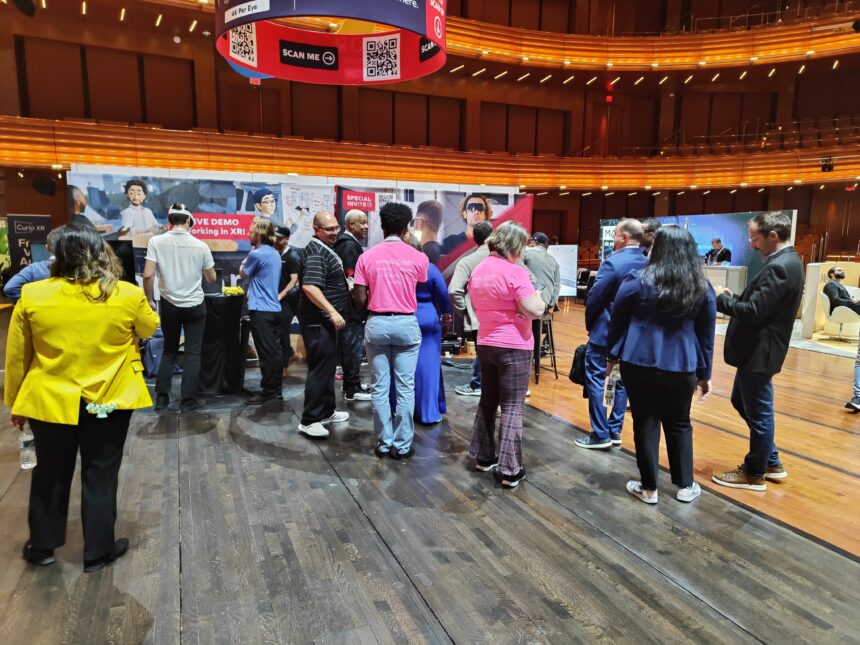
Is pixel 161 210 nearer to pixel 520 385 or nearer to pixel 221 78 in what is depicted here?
pixel 520 385

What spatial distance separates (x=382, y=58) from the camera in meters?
4.24

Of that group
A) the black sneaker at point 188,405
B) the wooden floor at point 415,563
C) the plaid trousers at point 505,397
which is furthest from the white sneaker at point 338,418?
the plaid trousers at point 505,397

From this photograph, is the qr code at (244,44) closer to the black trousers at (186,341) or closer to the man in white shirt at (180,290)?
the man in white shirt at (180,290)

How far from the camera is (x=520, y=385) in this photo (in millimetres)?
2969

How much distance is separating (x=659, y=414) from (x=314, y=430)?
2354 millimetres

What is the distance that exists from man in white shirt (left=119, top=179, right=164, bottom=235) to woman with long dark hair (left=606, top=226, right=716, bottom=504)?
5457 mm

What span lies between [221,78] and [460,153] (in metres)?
6.83

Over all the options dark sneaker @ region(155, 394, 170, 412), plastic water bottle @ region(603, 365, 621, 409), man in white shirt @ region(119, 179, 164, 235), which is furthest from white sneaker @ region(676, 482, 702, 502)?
man in white shirt @ region(119, 179, 164, 235)

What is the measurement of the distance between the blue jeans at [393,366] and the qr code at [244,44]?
2.29 m

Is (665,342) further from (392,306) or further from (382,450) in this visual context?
(382,450)

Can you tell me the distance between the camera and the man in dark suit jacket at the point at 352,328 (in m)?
4.43

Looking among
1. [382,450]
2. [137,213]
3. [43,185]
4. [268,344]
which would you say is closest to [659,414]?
[382,450]

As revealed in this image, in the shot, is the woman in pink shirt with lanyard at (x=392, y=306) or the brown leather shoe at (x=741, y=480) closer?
the brown leather shoe at (x=741, y=480)

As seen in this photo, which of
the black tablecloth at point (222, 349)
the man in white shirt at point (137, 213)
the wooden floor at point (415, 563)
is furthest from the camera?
the man in white shirt at point (137, 213)
